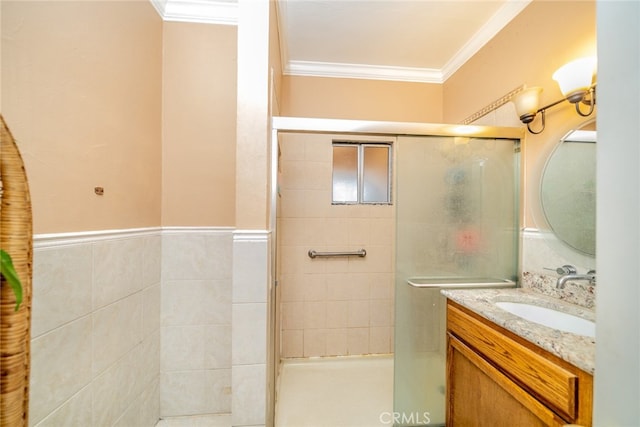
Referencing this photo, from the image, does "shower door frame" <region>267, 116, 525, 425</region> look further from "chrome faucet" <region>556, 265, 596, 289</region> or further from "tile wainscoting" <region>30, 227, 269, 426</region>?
"chrome faucet" <region>556, 265, 596, 289</region>

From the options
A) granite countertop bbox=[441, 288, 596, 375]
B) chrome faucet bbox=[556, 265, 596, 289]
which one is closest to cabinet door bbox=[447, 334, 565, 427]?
granite countertop bbox=[441, 288, 596, 375]

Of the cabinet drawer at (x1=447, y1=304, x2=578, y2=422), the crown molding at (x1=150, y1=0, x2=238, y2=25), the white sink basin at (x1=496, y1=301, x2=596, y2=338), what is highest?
the crown molding at (x1=150, y1=0, x2=238, y2=25)

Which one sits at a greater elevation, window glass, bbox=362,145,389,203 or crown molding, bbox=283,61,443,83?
crown molding, bbox=283,61,443,83

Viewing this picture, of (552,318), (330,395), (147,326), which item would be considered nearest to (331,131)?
(552,318)

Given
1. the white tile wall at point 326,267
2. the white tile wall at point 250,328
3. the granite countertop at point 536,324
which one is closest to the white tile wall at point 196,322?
the white tile wall at point 250,328

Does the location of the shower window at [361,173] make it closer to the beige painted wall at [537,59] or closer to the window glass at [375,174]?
the window glass at [375,174]

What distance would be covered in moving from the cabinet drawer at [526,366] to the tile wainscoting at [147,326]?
0.99 m

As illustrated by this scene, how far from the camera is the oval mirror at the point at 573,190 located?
3.92ft

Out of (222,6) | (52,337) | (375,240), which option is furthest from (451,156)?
(52,337)

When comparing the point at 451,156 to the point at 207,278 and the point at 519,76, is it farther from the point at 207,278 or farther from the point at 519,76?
the point at 207,278

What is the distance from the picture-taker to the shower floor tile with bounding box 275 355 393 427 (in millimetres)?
1648

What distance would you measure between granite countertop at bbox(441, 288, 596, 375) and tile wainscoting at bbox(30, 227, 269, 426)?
1.00m

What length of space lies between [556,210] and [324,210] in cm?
157

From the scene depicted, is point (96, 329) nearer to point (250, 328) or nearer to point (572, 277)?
point (250, 328)
